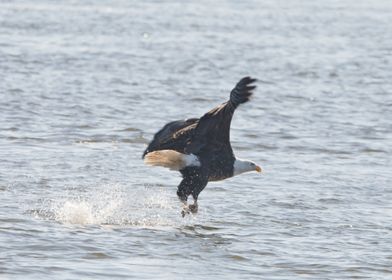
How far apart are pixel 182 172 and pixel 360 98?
9160 millimetres

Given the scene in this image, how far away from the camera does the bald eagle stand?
9.59 m

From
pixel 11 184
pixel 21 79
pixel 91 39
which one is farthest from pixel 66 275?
pixel 91 39

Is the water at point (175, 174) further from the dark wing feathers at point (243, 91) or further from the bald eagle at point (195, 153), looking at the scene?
the dark wing feathers at point (243, 91)

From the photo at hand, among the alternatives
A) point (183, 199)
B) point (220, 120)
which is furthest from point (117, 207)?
point (220, 120)

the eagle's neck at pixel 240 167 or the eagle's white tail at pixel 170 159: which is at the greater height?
the eagle's white tail at pixel 170 159

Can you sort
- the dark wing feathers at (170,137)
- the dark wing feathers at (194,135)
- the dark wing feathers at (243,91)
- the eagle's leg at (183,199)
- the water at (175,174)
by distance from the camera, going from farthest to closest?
the eagle's leg at (183,199)
the dark wing feathers at (170,137)
the dark wing feathers at (194,135)
the dark wing feathers at (243,91)
the water at (175,174)

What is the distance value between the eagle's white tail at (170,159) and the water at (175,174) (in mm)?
495

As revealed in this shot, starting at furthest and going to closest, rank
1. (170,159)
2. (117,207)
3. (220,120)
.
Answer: (117,207), (170,159), (220,120)

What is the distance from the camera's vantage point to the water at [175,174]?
8578mm

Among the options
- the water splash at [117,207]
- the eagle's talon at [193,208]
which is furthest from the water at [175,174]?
the eagle's talon at [193,208]

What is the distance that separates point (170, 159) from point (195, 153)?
23 centimetres

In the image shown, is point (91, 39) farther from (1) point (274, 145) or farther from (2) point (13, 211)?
(2) point (13, 211)

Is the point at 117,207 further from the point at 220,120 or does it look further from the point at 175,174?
the point at 175,174

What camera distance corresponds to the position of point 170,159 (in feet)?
31.6
